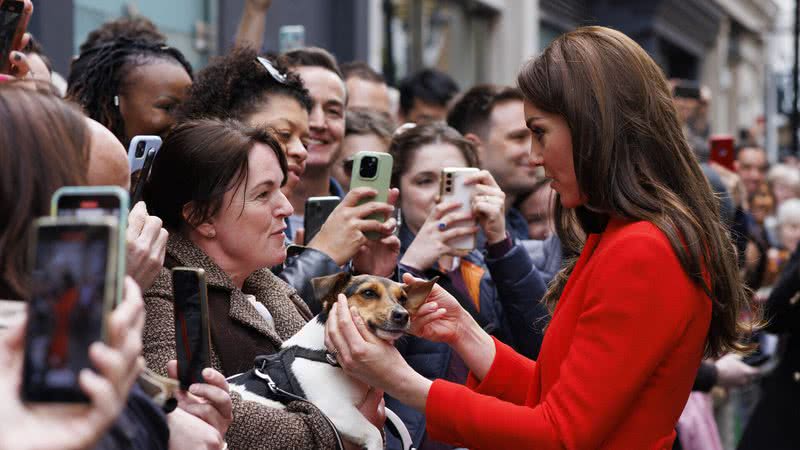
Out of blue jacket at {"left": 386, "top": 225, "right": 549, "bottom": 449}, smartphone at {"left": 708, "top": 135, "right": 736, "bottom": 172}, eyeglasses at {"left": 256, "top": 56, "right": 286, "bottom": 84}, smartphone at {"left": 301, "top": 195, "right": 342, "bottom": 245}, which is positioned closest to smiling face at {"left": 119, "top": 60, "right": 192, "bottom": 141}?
eyeglasses at {"left": 256, "top": 56, "right": 286, "bottom": 84}

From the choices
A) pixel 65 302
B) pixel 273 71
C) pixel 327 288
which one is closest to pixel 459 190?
pixel 273 71

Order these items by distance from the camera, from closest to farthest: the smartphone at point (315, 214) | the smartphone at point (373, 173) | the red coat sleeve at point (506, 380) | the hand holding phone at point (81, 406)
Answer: the hand holding phone at point (81, 406), the red coat sleeve at point (506, 380), the smartphone at point (373, 173), the smartphone at point (315, 214)

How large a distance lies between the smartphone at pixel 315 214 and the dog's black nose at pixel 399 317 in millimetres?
1088

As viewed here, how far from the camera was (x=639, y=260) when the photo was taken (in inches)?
93.0

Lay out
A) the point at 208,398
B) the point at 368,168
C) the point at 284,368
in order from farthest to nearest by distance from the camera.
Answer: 1. the point at 368,168
2. the point at 284,368
3. the point at 208,398

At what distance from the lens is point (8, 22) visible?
9.78 ft

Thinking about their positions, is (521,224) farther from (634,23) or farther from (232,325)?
(634,23)

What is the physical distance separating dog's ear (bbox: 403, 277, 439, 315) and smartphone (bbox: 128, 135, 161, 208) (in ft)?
2.55

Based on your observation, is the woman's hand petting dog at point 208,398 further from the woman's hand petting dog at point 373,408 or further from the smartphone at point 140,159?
the smartphone at point 140,159

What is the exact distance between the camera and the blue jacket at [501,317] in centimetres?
368

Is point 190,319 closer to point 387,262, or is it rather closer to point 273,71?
point 387,262

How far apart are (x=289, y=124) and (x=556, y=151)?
4.64 ft

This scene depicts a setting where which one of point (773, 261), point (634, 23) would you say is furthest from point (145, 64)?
point (634, 23)

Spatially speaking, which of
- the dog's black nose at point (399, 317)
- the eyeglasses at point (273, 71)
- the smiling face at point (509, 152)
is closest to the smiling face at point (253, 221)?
the dog's black nose at point (399, 317)
